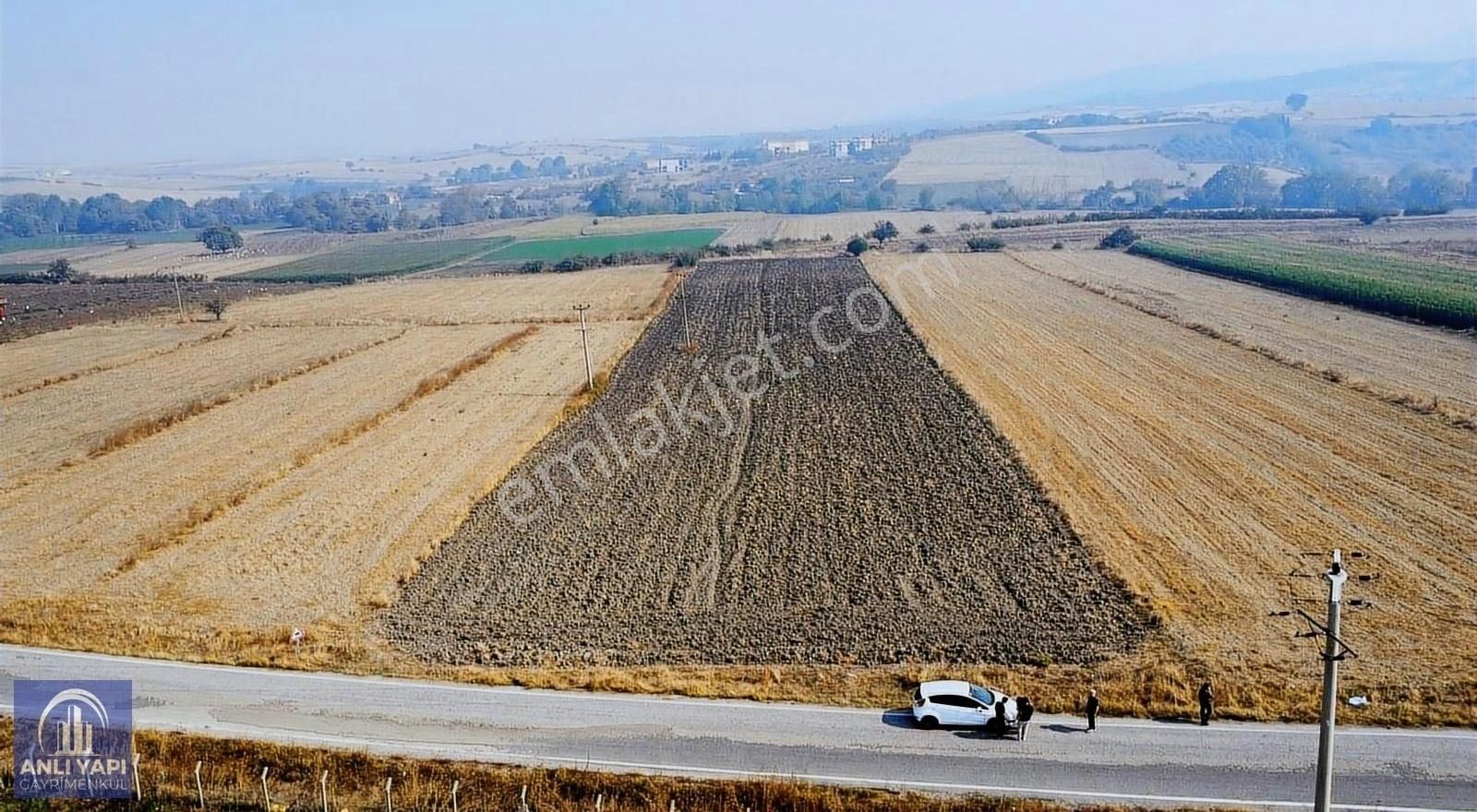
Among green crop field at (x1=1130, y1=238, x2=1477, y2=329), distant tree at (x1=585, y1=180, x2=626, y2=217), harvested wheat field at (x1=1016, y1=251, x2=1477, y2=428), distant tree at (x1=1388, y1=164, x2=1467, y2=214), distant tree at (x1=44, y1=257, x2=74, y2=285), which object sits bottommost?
harvested wheat field at (x1=1016, y1=251, x2=1477, y2=428)

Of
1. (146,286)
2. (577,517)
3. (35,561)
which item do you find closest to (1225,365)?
(577,517)

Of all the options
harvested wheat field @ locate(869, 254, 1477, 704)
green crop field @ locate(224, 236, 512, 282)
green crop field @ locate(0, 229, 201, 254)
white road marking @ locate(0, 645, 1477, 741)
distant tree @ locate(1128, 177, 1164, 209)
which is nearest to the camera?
white road marking @ locate(0, 645, 1477, 741)

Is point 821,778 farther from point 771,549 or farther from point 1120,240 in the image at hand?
point 1120,240

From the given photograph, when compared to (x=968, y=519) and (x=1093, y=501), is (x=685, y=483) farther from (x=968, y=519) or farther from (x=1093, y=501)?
(x=1093, y=501)

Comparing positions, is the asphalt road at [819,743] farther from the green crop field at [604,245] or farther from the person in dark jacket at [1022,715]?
the green crop field at [604,245]

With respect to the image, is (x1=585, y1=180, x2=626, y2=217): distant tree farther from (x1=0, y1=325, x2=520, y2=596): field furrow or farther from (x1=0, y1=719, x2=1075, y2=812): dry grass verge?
(x1=0, y1=719, x2=1075, y2=812): dry grass verge

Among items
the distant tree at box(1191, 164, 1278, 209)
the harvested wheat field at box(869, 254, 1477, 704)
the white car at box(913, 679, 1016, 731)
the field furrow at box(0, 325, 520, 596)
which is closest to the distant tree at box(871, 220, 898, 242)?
the harvested wheat field at box(869, 254, 1477, 704)
